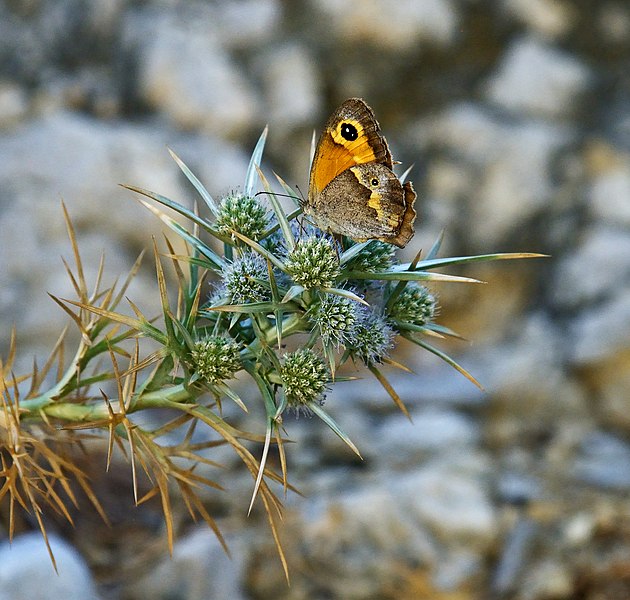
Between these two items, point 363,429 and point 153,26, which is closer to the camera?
point 363,429

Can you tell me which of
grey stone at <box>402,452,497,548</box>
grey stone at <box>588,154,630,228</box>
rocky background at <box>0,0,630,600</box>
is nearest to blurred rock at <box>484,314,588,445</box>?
rocky background at <box>0,0,630,600</box>

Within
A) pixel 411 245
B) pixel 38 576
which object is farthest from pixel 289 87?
pixel 38 576

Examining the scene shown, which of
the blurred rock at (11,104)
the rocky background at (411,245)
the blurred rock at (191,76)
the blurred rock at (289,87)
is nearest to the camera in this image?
the rocky background at (411,245)

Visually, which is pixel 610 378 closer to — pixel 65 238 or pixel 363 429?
pixel 363 429

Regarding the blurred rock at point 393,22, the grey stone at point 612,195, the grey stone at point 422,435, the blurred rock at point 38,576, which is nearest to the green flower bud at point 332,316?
the blurred rock at point 38,576

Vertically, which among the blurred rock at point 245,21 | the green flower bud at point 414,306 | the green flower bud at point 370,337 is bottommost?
the green flower bud at point 370,337

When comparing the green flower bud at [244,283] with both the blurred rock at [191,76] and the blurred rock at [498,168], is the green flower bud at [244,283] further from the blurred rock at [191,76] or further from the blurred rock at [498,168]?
the blurred rock at [498,168]

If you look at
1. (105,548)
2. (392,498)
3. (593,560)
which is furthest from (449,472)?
(105,548)
